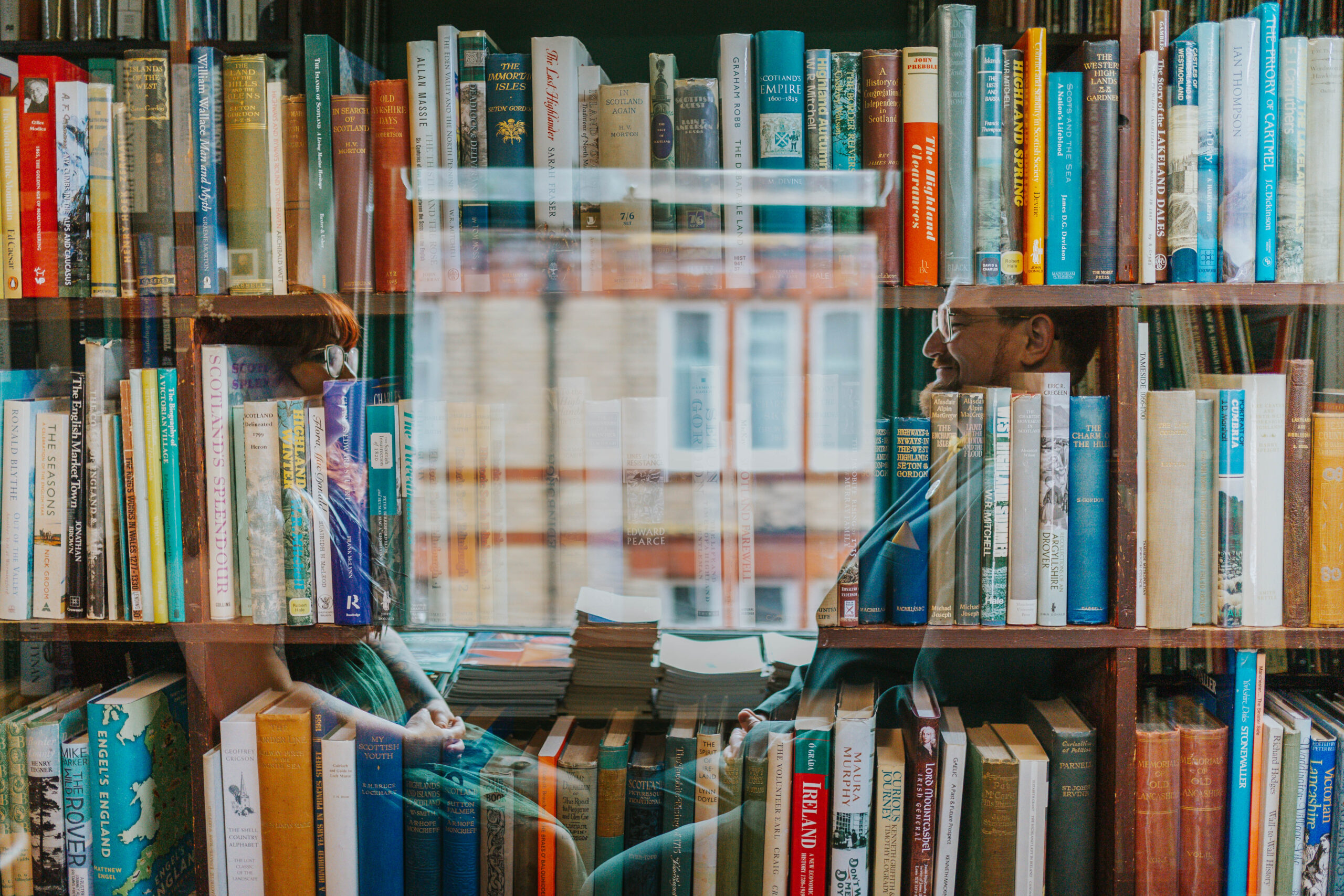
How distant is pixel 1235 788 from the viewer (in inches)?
32.5

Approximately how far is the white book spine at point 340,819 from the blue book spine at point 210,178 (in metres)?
0.52

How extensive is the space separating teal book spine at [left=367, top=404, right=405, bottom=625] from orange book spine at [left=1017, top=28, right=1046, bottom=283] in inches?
26.9

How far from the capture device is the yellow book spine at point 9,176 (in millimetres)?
815

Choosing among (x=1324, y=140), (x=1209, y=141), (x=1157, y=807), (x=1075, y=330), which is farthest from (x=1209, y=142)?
(x=1157, y=807)

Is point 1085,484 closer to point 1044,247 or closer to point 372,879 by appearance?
point 1044,247

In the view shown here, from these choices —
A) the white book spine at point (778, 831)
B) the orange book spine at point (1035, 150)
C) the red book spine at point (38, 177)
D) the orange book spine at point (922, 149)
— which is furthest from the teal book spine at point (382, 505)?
the orange book spine at point (1035, 150)

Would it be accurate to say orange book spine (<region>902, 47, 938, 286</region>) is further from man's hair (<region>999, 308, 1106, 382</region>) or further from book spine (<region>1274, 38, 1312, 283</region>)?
book spine (<region>1274, 38, 1312, 283</region>)

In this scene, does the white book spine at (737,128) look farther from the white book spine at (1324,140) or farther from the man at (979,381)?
the white book spine at (1324,140)

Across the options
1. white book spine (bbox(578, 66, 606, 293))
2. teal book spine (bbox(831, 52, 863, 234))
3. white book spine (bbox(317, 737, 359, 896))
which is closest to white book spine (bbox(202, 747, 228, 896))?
white book spine (bbox(317, 737, 359, 896))

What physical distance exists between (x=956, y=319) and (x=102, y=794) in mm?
1043

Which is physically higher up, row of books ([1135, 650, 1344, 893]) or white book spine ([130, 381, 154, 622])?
white book spine ([130, 381, 154, 622])

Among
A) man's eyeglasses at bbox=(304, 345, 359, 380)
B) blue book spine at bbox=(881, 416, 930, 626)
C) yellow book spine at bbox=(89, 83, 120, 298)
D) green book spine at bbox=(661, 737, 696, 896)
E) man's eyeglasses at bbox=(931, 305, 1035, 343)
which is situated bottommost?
green book spine at bbox=(661, 737, 696, 896)

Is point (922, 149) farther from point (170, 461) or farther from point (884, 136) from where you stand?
point (170, 461)

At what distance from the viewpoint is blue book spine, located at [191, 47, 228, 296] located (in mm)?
819
